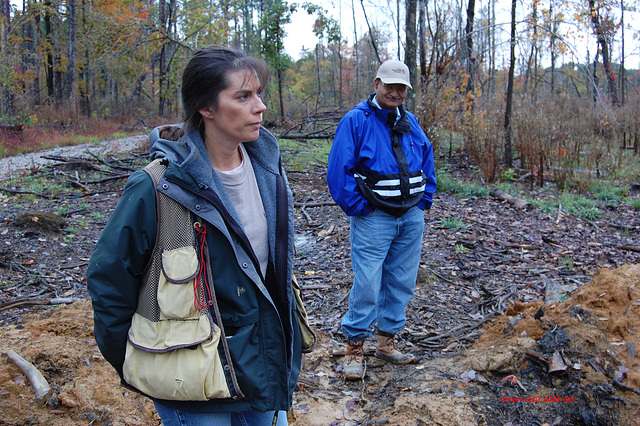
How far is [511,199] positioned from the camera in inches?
368

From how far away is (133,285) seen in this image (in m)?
1.69

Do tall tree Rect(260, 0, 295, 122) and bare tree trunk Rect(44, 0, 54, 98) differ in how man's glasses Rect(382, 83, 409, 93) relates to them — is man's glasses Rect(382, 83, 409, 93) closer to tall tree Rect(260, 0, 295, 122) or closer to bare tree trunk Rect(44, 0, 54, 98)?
tall tree Rect(260, 0, 295, 122)

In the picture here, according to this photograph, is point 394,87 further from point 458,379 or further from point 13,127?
point 13,127

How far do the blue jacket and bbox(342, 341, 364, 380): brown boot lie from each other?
3.81 feet

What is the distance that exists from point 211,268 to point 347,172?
211 centimetres

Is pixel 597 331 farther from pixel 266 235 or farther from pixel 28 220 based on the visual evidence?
pixel 28 220

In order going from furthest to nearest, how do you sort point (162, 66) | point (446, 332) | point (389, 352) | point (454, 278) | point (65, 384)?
point (162, 66) → point (454, 278) → point (446, 332) → point (389, 352) → point (65, 384)

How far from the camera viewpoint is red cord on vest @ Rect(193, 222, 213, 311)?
173 cm

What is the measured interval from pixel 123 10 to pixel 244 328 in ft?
94.5

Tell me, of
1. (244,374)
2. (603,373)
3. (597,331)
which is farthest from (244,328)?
(597,331)

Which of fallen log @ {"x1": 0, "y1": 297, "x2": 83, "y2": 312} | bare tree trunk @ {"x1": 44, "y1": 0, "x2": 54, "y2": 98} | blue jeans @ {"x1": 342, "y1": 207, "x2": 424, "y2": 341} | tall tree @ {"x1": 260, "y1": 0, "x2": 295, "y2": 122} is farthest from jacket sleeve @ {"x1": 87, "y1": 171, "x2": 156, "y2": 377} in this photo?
bare tree trunk @ {"x1": 44, "y1": 0, "x2": 54, "y2": 98}

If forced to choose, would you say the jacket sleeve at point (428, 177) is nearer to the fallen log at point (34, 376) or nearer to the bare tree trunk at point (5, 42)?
the fallen log at point (34, 376)

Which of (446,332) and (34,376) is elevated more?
(34,376)

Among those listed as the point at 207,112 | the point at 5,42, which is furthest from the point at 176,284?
the point at 5,42
